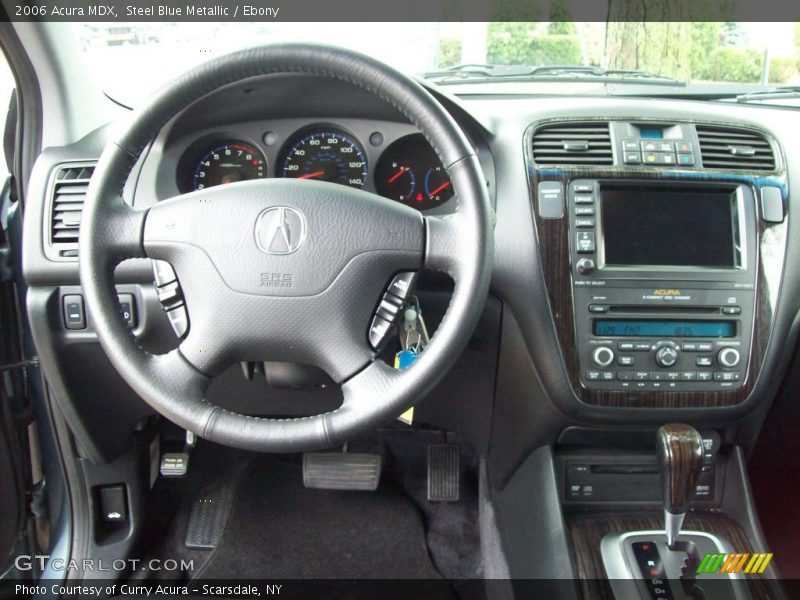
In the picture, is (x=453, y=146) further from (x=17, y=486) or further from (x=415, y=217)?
(x=17, y=486)

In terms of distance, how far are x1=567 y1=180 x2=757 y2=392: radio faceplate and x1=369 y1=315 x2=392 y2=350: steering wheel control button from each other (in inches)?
18.5

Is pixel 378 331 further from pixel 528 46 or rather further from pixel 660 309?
pixel 528 46

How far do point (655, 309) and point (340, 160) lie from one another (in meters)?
0.73

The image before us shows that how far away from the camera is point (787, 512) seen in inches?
70.9

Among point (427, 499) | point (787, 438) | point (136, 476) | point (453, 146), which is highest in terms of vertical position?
point (453, 146)

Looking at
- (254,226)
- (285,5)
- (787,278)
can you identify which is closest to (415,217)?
(254,226)

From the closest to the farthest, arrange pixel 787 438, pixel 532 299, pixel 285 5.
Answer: pixel 532 299, pixel 285 5, pixel 787 438

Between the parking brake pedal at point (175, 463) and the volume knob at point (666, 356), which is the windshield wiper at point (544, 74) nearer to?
the volume knob at point (666, 356)

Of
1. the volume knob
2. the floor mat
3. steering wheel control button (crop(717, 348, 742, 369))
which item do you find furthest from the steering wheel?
the floor mat

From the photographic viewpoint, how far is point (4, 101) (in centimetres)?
167

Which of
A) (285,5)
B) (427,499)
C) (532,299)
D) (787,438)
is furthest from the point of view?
(427,499)

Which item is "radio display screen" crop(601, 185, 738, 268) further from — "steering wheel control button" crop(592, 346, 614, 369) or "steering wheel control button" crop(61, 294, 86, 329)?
"steering wheel control button" crop(61, 294, 86, 329)

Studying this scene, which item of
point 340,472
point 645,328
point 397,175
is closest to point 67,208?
point 397,175

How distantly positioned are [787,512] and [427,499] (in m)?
0.96
